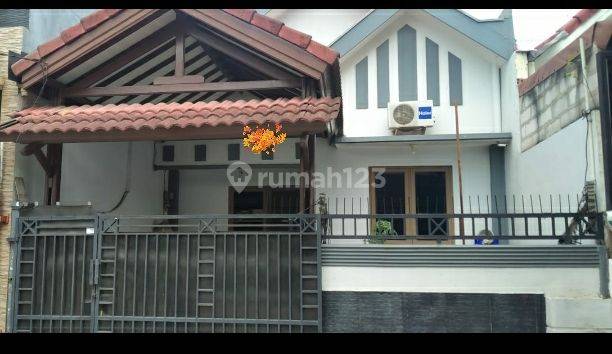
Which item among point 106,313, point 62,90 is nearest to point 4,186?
point 62,90

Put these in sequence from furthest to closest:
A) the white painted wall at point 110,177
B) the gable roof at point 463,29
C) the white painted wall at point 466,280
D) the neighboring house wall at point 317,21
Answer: the neighboring house wall at point 317,21, the gable roof at point 463,29, the white painted wall at point 110,177, the white painted wall at point 466,280

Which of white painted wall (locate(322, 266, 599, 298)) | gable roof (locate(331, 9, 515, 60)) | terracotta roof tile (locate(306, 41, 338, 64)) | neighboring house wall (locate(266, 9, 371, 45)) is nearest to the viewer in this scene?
white painted wall (locate(322, 266, 599, 298))

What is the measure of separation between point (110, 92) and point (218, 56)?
163cm

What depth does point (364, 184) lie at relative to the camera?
879 cm

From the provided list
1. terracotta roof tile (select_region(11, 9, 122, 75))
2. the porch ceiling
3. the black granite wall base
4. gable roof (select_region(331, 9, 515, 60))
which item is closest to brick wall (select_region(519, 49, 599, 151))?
gable roof (select_region(331, 9, 515, 60))

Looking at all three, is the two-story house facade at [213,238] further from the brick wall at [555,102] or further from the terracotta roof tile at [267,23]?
the brick wall at [555,102]

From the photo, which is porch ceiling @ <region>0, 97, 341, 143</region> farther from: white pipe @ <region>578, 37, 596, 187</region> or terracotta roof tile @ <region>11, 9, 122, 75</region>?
white pipe @ <region>578, 37, 596, 187</region>

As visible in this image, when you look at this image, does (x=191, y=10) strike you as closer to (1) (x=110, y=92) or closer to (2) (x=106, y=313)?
(1) (x=110, y=92)

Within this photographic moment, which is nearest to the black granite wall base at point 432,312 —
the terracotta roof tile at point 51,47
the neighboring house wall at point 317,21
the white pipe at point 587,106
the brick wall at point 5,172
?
the white pipe at point 587,106

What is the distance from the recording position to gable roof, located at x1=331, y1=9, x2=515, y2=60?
8.38 meters

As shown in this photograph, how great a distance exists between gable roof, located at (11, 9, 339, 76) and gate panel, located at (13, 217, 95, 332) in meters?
1.98

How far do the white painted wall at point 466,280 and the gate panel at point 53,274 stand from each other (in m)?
2.88

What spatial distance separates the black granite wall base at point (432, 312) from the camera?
4.98 m

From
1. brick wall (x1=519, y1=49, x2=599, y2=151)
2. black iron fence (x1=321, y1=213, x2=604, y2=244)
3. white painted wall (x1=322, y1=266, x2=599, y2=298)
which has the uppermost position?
brick wall (x1=519, y1=49, x2=599, y2=151)
